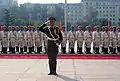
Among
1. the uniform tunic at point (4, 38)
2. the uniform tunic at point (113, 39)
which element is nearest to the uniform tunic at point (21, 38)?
the uniform tunic at point (4, 38)

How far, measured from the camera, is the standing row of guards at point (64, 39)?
14.0 metres

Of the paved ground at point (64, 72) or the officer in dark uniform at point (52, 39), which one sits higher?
the officer in dark uniform at point (52, 39)

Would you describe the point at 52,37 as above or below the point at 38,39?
above

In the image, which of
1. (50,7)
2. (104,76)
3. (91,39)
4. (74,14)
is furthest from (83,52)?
(74,14)

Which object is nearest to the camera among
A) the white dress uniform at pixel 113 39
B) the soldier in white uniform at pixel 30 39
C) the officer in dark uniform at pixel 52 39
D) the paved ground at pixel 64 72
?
the paved ground at pixel 64 72

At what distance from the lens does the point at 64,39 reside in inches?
555

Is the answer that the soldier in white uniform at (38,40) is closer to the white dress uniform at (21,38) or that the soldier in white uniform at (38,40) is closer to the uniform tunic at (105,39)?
the white dress uniform at (21,38)

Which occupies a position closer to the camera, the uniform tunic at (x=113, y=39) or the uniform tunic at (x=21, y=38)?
the uniform tunic at (x=113, y=39)

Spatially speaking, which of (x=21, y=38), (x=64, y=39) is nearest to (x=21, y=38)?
(x=21, y=38)

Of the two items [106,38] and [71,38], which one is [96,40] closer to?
[106,38]

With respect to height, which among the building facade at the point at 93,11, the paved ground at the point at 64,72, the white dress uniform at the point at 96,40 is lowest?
the paved ground at the point at 64,72

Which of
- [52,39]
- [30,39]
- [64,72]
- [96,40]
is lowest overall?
[64,72]

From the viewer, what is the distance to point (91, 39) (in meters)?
14.0

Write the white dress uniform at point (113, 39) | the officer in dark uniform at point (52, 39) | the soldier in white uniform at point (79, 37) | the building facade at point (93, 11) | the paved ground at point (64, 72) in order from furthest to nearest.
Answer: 1. the building facade at point (93, 11)
2. the soldier in white uniform at point (79, 37)
3. the white dress uniform at point (113, 39)
4. the officer in dark uniform at point (52, 39)
5. the paved ground at point (64, 72)
